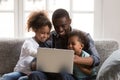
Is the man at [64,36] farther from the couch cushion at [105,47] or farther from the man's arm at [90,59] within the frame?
the couch cushion at [105,47]

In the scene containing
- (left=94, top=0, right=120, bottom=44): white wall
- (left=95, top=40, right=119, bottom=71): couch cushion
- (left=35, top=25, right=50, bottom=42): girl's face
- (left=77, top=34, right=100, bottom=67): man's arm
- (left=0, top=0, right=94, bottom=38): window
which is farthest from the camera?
(left=0, top=0, right=94, bottom=38): window

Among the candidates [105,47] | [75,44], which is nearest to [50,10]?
[105,47]

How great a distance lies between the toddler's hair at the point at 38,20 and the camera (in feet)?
7.59

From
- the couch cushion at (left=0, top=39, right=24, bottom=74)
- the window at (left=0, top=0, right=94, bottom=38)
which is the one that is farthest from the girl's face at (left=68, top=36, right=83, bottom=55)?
the window at (left=0, top=0, right=94, bottom=38)

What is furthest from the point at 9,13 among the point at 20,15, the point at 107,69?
the point at 107,69

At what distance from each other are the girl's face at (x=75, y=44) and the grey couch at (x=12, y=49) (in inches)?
14.7

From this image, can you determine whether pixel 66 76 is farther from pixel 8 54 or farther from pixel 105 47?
pixel 8 54

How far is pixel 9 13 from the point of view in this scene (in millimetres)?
2869

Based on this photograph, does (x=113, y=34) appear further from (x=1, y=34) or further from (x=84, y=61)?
(x=1, y=34)

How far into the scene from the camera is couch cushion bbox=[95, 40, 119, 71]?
2.41 meters

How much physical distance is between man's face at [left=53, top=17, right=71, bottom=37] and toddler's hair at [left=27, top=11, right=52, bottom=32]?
0.14 metres

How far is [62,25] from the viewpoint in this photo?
85.5 inches

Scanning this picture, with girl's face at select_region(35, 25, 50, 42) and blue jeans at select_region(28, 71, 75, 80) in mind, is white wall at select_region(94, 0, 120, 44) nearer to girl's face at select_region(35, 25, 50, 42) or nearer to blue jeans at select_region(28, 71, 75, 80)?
girl's face at select_region(35, 25, 50, 42)

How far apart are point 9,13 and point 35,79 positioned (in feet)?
3.93
